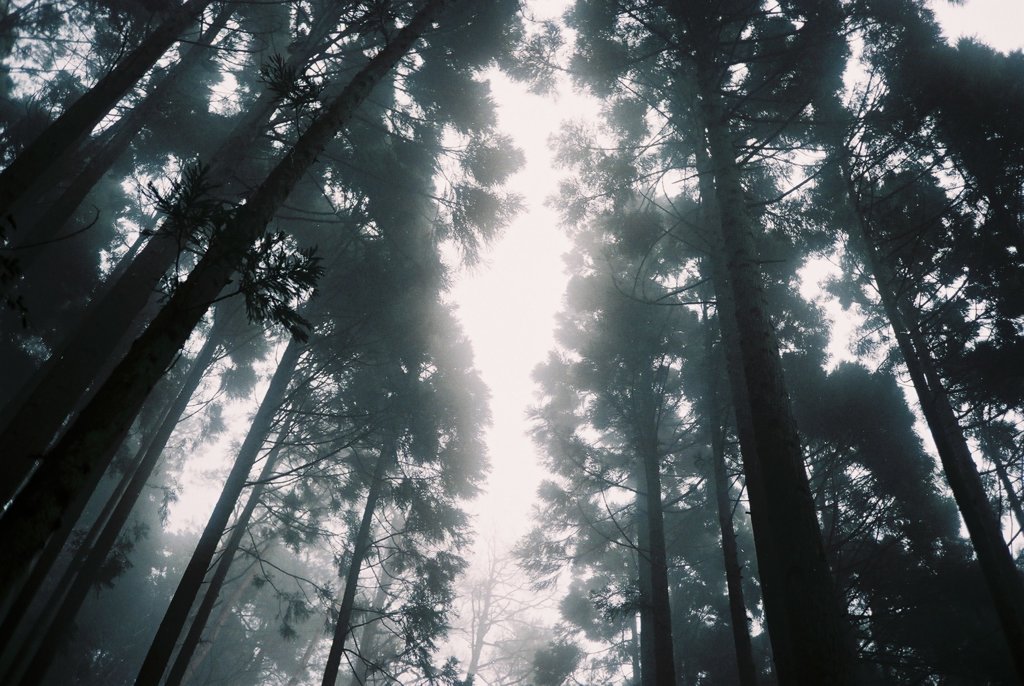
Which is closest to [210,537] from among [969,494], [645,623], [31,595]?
[31,595]

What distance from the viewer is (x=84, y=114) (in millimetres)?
5836

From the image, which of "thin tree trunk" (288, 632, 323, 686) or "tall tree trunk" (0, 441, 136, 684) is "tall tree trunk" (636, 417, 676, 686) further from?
"thin tree trunk" (288, 632, 323, 686)

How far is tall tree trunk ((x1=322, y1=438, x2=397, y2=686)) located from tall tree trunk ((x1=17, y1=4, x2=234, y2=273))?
7707 mm

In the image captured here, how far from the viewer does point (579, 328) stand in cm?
1636

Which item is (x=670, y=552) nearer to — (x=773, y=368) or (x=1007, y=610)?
(x=1007, y=610)

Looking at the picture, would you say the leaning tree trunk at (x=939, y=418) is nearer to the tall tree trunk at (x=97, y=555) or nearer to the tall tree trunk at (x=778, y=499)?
the tall tree trunk at (x=778, y=499)

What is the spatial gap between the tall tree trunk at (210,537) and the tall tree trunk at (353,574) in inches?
117

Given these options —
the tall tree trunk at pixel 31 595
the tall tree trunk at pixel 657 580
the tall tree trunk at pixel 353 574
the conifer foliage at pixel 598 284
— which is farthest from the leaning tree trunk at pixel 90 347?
the tall tree trunk at pixel 657 580

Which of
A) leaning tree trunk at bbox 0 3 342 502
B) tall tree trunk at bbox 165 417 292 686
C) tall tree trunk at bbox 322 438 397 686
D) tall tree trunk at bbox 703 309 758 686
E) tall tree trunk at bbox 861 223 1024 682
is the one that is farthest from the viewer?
tall tree trunk at bbox 322 438 397 686

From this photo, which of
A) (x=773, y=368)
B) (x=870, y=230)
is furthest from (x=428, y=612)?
(x=870, y=230)

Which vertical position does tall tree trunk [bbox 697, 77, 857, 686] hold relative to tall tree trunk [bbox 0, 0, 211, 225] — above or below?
below

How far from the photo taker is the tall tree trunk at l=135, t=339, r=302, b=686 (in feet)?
20.3

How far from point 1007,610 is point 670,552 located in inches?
450

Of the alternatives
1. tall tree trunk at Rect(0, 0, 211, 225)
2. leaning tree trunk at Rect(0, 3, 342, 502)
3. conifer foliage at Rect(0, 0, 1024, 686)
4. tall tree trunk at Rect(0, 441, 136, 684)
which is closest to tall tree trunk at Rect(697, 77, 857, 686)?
conifer foliage at Rect(0, 0, 1024, 686)
